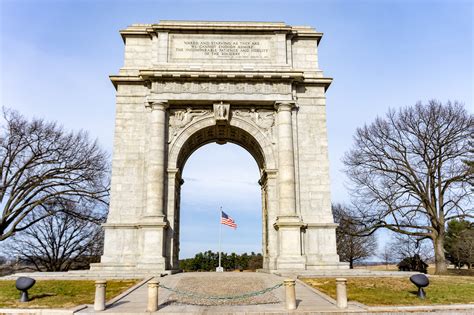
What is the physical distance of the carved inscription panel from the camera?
25766 millimetres

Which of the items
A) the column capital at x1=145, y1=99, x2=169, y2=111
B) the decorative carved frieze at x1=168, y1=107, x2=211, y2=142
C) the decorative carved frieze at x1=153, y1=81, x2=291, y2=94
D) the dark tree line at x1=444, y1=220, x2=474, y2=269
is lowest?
the dark tree line at x1=444, y1=220, x2=474, y2=269

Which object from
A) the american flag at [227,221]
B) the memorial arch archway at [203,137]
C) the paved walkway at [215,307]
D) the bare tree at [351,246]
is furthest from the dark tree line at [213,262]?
the paved walkway at [215,307]

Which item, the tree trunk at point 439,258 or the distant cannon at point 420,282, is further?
the tree trunk at point 439,258

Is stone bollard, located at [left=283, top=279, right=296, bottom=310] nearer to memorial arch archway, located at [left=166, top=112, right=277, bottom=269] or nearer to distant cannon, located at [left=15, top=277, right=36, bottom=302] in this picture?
distant cannon, located at [left=15, top=277, right=36, bottom=302]

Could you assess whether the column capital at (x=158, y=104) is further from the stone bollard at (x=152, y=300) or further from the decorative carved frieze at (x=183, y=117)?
the stone bollard at (x=152, y=300)

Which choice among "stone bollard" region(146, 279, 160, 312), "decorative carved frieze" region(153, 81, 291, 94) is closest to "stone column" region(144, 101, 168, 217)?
"decorative carved frieze" region(153, 81, 291, 94)

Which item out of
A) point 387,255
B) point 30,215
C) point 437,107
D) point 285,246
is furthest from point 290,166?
point 387,255

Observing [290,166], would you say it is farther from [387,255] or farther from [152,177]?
[387,255]

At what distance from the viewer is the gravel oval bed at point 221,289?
1309 centimetres

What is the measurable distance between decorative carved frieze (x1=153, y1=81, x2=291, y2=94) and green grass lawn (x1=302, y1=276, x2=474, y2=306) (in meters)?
11.5

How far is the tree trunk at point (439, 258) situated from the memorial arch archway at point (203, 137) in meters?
13.4

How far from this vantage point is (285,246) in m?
21.9

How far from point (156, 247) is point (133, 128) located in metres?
7.38

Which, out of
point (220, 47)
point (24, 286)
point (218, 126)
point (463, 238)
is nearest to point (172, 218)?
point (218, 126)
